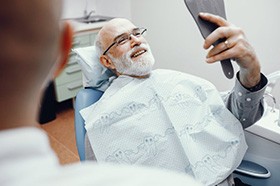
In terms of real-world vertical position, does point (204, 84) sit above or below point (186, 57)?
above

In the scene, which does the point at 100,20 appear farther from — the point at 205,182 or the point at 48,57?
the point at 48,57

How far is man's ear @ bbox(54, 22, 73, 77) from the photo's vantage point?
34cm

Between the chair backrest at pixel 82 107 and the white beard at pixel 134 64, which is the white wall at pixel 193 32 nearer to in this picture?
the white beard at pixel 134 64

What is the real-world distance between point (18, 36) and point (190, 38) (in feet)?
7.80

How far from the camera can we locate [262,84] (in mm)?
1279

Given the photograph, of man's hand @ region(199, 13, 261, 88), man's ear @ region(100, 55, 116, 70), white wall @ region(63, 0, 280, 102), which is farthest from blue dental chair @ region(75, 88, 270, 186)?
white wall @ region(63, 0, 280, 102)

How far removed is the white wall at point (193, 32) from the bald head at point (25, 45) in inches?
75.2

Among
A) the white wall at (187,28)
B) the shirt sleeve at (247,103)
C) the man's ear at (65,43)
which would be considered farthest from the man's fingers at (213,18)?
the white wall at (187,28)

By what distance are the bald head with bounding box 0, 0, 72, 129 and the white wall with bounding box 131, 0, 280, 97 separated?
191 cm

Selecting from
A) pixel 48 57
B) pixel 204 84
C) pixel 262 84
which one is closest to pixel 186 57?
pixel 204 84

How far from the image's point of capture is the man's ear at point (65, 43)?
1.11 feet

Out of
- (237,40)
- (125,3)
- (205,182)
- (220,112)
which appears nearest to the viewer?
(237,40)

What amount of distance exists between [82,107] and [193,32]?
139cm

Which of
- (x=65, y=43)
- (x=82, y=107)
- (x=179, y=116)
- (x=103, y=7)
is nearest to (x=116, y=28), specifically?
(x=82, y=107)
